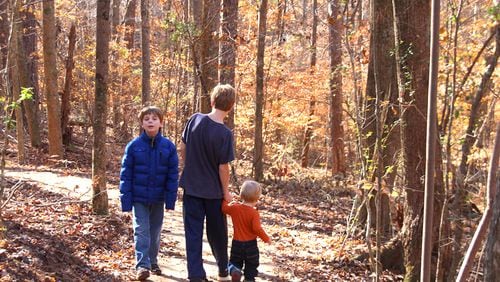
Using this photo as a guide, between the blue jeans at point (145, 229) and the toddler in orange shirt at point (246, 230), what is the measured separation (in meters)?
0.86

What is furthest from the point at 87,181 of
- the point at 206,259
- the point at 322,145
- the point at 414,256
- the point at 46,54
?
the point at 322,145

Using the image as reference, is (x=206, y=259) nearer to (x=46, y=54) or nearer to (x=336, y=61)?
(x=46, y=54)

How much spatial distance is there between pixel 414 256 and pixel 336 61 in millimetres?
12481

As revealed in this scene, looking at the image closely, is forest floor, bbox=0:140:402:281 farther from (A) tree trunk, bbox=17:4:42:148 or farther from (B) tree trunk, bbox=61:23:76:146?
(B) tree trunk, bbox=61:23:76:146

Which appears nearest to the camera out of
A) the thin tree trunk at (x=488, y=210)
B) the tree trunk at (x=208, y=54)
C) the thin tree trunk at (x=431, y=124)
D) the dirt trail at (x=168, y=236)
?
the thin tree trunk at (x=488, y=210)

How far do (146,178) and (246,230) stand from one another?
1.19 metres

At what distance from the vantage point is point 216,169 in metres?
4.91

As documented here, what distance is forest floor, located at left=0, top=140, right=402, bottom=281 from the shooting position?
208 inches

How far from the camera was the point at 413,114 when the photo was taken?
5898mm

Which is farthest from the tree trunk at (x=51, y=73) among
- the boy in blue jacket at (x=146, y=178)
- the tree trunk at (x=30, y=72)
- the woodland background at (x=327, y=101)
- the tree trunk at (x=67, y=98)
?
the boy in blue jacket at (x=146, y=178)

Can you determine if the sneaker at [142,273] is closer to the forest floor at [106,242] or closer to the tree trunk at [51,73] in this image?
the forest floor at [106,242]

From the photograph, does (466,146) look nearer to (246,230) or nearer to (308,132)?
(246,230)

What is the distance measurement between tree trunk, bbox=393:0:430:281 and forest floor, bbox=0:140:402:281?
1.18 metres

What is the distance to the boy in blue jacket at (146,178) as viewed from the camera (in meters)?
5.10
